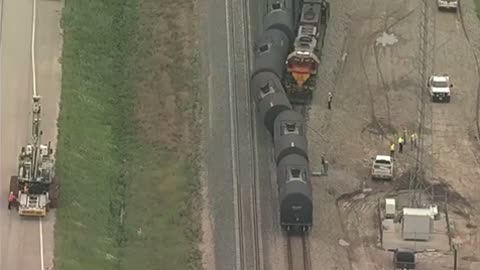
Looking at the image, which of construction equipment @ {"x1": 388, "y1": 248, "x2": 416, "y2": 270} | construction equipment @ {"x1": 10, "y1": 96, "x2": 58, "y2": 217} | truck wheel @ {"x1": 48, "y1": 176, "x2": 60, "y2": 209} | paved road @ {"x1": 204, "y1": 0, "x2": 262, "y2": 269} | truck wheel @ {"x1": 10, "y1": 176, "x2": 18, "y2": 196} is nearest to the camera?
construction equipment @ {"x1": 388, "y1": 248, "x2": 416, "y2": 270}

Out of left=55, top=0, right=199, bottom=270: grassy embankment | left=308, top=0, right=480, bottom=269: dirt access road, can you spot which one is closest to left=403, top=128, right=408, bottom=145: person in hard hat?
left=308, top=0, right=480, bottom=269: dirt access road

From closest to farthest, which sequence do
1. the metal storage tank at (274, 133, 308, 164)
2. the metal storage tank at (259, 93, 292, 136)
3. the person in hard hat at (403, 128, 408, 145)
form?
the metal storage tank at (274, 133, 308, 164) < the metal storage tank at (259, 93, 292, 136) < the person in hard hat at (403, 128, 408, 145)

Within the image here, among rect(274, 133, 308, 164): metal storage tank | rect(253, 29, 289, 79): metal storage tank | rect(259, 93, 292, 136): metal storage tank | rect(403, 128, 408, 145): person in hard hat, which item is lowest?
rect(274, 133, 308, 164): metal storage tank

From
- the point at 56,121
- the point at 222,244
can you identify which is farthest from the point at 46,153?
the point at 222,244

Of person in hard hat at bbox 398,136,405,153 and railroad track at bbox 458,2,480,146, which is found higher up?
railroad track at bbox 458,2,480,146

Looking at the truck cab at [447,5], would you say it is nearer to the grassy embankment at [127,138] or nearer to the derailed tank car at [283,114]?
the derailed tank car at [283,114]

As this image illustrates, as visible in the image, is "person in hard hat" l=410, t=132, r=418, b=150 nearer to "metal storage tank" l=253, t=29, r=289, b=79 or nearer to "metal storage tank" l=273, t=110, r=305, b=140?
"metal storage tank" l=273, t=110, r=305, b=140

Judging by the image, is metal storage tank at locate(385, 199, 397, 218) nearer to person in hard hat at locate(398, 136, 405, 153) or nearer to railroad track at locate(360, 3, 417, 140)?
person in hard hat at locate(398, 136, 405, 153)

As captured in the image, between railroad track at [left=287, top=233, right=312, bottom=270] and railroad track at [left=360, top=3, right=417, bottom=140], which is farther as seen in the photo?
railroad track at [left=360, top=3, right=417, bottom=140]
